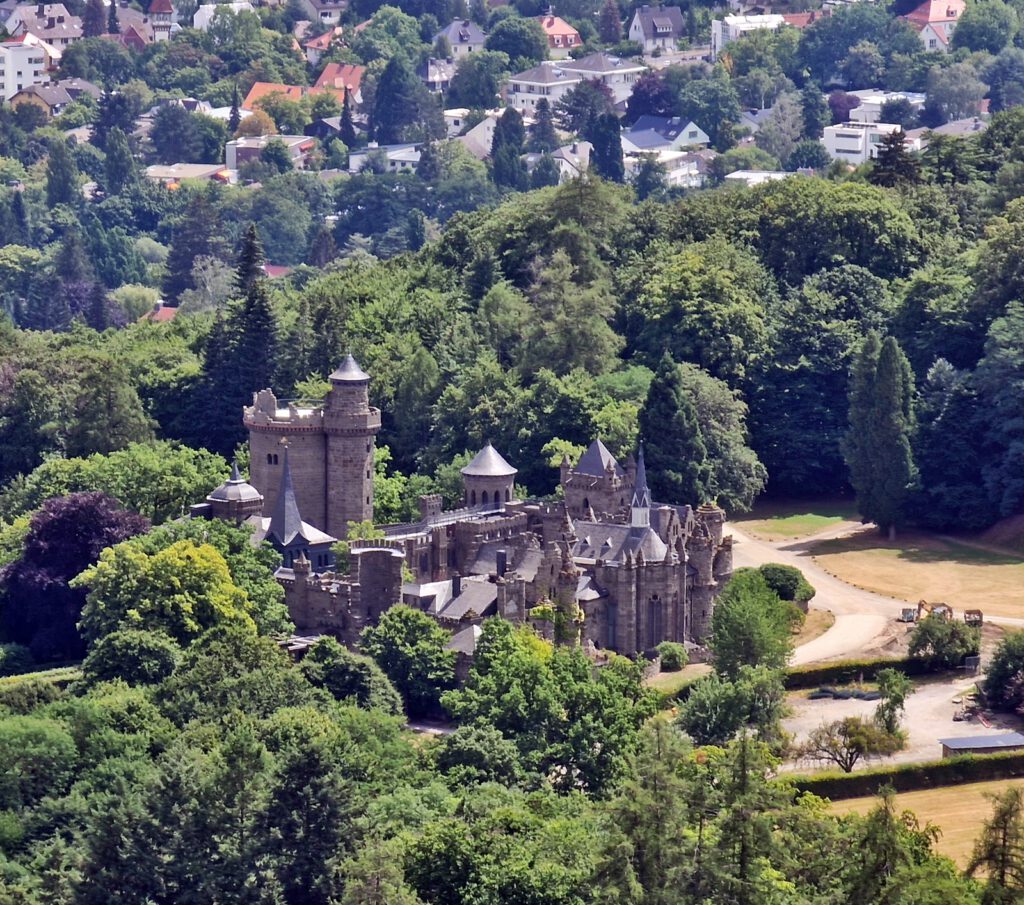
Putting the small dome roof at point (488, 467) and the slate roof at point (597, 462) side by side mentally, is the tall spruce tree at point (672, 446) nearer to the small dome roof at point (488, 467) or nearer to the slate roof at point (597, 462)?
the slate roof at point (597, 462)

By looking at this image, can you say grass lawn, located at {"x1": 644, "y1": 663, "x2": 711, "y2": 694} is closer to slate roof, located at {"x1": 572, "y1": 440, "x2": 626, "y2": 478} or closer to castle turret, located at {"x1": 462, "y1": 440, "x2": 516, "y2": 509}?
slate roof, located at {"x1": 572, "y1": 440, "x2": 626, "y2": 478}

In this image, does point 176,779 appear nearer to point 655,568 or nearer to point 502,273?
point 655,568

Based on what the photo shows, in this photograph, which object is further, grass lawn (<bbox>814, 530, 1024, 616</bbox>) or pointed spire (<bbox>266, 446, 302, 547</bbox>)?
grass lawn (<bbox>814, 530, 1024, 616</bbox>)

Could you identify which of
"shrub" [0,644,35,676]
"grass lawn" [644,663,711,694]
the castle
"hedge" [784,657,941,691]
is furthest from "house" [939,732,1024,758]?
"shrub" [0,644,35,676]

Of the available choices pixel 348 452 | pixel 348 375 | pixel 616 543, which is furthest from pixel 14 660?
pixel 616 543

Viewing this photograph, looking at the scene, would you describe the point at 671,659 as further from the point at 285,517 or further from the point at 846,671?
the point at 285,517

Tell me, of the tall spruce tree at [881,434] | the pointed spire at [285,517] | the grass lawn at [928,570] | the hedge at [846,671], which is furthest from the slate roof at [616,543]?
the tall spruce tree at [881,434]
